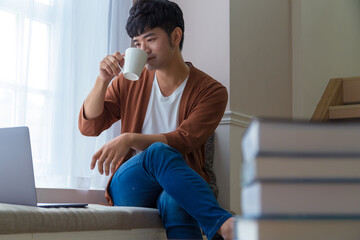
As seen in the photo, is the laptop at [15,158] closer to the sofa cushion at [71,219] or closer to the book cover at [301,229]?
the sofa cushion at [71,219]

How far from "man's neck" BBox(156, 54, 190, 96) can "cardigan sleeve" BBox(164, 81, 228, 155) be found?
0.11 meters

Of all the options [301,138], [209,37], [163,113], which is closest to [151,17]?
[163,113]

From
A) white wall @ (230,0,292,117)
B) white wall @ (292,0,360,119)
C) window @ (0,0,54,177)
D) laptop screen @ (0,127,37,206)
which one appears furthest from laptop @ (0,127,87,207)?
Answer: white wall @ (292,0,360,119)

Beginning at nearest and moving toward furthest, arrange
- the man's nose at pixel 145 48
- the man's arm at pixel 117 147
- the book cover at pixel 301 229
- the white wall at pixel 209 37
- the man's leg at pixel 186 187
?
the book cover at pixel 301 229 < the man's leg at pixel 186 187 < the man's arm at pixel 117 147 < the man's nose at pixel 145 48 < the white wall at pixel 209 37

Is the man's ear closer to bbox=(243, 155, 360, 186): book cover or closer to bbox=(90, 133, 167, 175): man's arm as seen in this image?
bbox=(90, 133, 167, 175): man's arm

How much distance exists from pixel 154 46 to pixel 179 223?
2.24 ft

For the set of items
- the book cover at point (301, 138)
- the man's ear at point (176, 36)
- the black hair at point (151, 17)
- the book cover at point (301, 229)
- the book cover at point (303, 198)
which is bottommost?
the book cover at point (301, 229)

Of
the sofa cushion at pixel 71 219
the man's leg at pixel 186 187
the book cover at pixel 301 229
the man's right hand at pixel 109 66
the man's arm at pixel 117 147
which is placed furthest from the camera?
the man's right hand at pixel 109 66

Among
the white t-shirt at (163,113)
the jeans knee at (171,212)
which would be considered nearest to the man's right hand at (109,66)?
the white t-shirt at (163,113)

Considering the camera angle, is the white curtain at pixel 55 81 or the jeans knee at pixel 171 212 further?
the white curtain at pixel 55 81

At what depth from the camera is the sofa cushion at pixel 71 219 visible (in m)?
1.07

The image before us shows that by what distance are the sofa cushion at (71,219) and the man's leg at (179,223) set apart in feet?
0.26

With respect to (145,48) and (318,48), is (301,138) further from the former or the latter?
(318,48)

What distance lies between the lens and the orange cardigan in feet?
5.32
